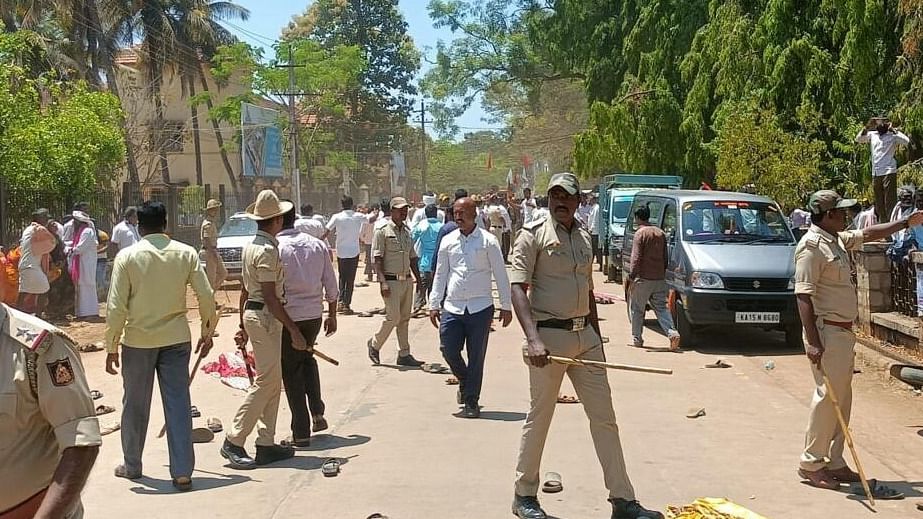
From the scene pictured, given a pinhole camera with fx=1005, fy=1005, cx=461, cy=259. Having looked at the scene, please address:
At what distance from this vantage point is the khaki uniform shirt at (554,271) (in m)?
5.74

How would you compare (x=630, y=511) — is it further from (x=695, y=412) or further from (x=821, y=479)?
(x=695, y=412)

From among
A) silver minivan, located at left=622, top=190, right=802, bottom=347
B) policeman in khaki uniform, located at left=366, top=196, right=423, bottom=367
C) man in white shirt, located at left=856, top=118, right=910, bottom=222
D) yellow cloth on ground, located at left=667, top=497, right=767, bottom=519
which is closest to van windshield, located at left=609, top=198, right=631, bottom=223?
silver minivan, located at left=622, top=190, right=802, bottom=347

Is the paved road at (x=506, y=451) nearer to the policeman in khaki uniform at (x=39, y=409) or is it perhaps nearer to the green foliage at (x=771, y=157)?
the policeman in khaki uniform at (x=39, y=409)

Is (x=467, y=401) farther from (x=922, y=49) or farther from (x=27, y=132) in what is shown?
(x=27, y=132)

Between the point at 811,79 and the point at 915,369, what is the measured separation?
13.6m

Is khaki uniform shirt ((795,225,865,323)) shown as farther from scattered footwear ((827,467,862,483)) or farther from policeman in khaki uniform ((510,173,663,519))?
policeman in khaki uniform ((510,173,663,519))

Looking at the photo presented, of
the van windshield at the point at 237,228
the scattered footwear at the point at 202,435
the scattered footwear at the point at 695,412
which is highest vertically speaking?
the van windshield at the point at 237,228

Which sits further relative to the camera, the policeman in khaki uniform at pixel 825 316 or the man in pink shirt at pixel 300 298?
the man in pink shirt at pixel 300 298

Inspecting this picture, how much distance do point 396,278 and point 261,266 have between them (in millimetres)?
4513

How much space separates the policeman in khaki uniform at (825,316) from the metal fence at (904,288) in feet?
17.1

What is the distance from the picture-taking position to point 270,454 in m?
7.36

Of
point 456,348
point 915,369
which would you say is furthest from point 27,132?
point 915,369

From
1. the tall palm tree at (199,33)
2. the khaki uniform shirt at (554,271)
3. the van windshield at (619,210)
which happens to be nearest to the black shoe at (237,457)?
the khaki uniform shirt at (554,271)

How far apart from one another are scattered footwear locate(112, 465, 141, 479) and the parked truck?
50.3 ft
